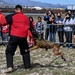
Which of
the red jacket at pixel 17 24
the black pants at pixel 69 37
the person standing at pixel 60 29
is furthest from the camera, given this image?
the person standing at pixel 60 29

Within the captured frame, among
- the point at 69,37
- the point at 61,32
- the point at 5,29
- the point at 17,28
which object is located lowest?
the point at 69,37

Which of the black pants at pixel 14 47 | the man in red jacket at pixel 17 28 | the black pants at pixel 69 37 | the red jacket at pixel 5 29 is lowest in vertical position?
the black pants at pixel 69 37

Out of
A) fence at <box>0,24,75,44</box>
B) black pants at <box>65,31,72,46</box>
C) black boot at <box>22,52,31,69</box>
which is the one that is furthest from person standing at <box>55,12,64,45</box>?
black boot at <box>22,52,31,69</box>

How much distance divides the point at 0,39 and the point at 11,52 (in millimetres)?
6861

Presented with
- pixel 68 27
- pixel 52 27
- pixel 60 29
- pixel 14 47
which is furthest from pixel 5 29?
pixel 14 47

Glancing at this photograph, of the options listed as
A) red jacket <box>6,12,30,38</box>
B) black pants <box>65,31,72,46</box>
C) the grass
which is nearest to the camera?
red jacket <box>6,12,30,38</box>

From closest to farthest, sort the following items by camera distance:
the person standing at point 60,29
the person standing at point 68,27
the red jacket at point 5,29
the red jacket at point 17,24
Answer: the red jacket at point 17,24, the red jacket at point 5,29, the person standing at point 68,27, the person standing at point 60,29

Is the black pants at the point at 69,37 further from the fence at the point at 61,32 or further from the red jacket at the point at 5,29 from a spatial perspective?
the red jacket at the point at 5,29

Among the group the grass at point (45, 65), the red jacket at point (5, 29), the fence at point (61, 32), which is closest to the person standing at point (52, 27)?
the fence at point (61, 32)

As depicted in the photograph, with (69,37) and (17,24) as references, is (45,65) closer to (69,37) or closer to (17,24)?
(17,24)

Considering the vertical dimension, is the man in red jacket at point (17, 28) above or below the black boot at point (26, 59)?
above

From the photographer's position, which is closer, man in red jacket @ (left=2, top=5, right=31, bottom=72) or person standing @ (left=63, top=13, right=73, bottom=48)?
man in red jacket @ (left=2, top=5, right=31, bottom=72)

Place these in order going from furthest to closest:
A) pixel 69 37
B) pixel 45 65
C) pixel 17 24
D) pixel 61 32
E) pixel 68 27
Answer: pixel 61 32 < pixel 69 37 < pixel 68 27 < pixel 45 65 < pixel 17 24

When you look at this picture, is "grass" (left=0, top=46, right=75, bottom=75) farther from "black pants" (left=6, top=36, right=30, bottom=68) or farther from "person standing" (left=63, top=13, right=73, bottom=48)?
"person standing" (left=63, top=13, right=73, bottom=48)
